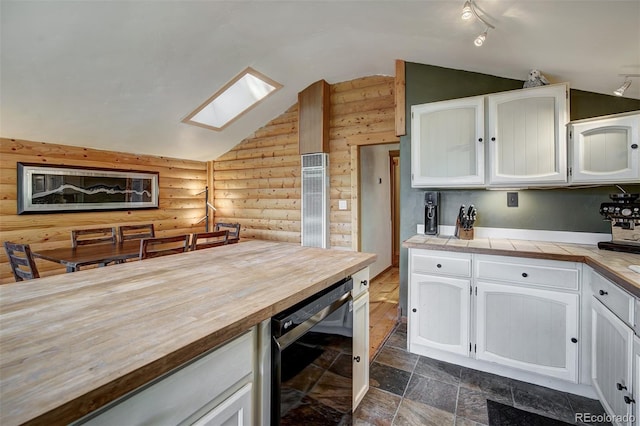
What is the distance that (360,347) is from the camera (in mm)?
1645

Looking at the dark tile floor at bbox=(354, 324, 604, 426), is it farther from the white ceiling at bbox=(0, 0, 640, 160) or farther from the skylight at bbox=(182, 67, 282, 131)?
the skylight at bbox=(182, 67, 282, 131)

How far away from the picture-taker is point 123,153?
412cm

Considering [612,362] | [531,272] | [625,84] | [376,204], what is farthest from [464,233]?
[376,204]

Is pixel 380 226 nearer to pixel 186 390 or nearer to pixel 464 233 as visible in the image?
pixel 464 233

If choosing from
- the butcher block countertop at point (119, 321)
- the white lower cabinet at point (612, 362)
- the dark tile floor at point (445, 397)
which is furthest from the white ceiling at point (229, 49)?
the dark tile floor at point (445, 397)

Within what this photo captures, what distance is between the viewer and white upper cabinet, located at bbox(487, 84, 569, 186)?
6.65 ft

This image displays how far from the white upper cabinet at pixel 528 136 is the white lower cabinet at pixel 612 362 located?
2.98 feet

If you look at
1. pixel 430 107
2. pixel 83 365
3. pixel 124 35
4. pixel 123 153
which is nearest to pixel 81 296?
pixel 83 365

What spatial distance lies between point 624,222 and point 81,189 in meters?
5.32

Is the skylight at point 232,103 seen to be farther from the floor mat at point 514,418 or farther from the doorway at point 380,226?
the floor mat at point 514,418

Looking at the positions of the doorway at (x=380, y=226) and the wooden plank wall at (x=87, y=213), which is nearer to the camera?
the wooden plank wall at (x=87, y=213)

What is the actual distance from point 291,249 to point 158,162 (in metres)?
3.69

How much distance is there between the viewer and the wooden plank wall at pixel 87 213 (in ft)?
10.4

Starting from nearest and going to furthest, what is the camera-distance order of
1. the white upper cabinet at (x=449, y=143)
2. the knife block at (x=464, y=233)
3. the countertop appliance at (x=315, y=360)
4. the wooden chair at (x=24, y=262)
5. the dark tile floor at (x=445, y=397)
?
the countertop appliance at (x=315, y=360) → the dark tile floor at (x=445, y=397) → the wooden chair at (x=24, y=262) → the white upper cabinet at (x=449, y=143) → the knife block at (x=464, y=233)
